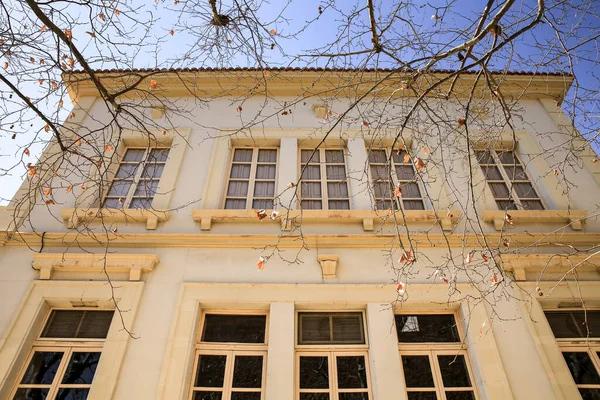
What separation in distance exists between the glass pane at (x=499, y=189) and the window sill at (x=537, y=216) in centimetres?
80

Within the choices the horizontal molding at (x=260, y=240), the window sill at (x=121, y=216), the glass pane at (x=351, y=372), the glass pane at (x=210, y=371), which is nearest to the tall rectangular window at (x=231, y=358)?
the glass pane at (x=210, y=371)

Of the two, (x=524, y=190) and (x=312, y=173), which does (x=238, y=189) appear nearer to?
(x=312, y=173)

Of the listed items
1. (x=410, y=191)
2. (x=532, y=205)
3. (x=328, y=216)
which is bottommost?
(x=328, y=216)

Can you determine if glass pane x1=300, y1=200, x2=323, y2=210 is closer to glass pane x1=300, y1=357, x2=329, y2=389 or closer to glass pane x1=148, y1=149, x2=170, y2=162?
glass pane x1=300, y1=357, x2=329, y2=389

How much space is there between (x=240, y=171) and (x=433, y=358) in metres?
4.57

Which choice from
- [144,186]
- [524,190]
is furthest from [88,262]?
[524,190]

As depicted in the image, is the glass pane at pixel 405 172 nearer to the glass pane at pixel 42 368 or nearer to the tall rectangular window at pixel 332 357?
the tall rectangular window at pixel 332 357

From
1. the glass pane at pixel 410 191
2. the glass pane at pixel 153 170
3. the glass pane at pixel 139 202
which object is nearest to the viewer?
the glass pane at pixel 139 202

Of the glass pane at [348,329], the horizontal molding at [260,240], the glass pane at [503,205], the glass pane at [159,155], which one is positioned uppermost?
the glass pane at [159,155]

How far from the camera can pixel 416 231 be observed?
6066 millimetres

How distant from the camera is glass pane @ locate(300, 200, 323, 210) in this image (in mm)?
6844

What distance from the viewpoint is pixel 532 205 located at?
6805 millimetres

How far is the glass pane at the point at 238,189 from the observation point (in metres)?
7.03

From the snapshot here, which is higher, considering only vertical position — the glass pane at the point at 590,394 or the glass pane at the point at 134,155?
the glass pane at the point at 134,155
